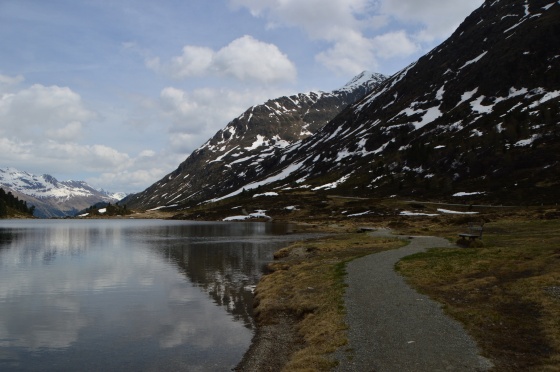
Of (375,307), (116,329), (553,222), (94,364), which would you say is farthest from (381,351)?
(553,222)

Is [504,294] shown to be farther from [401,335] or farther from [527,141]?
[527,141]

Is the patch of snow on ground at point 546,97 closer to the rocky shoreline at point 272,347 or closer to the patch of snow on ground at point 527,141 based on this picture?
the patch of snow on ground at point 527,141

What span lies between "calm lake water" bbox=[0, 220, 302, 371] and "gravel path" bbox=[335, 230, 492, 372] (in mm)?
6640

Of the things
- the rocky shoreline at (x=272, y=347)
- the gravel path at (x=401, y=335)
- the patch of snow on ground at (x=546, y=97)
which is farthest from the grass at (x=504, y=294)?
the patch of snow on ground at (x=546, y=97)

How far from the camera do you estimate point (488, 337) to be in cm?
1802

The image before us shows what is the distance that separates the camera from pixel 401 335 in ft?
61.0

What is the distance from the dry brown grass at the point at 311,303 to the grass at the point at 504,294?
6.06 m

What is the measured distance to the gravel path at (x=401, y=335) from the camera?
15.4 meters

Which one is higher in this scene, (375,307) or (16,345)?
(375,307)

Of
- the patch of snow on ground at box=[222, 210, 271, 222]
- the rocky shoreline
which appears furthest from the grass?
the patch of snow on ground at box=[222, 210, 271, 222]

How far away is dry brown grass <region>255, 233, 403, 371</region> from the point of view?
1856cm

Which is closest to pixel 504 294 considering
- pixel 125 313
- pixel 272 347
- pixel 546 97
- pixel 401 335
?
pixel 401 335

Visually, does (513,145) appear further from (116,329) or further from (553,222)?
(116,329)

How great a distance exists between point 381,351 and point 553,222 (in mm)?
60413
